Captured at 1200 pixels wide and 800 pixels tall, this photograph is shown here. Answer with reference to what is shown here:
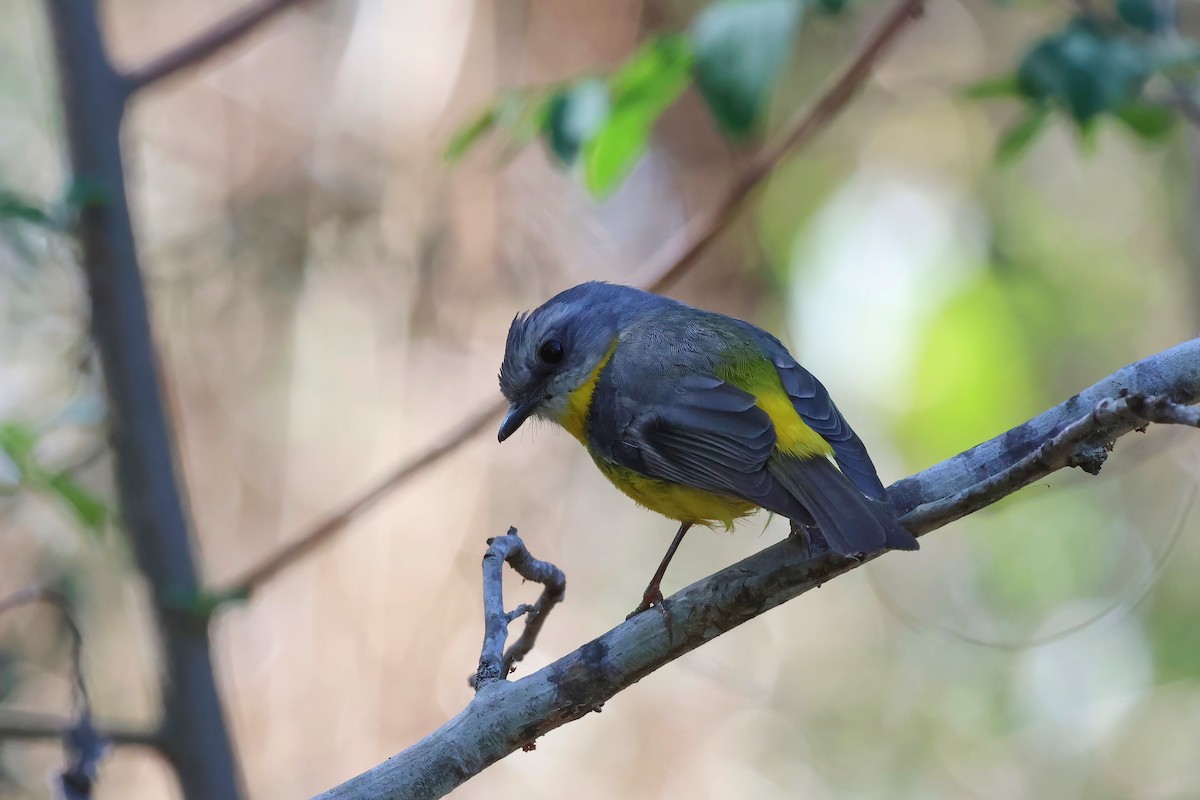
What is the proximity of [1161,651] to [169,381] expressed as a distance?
516 cm

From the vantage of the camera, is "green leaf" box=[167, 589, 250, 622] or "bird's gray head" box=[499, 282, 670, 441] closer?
"green leaf" box=[167, 589, 250, 622]

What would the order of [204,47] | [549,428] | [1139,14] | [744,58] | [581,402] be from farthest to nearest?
[549,428], [581,402], [204,47], [1139,14], [744,58]

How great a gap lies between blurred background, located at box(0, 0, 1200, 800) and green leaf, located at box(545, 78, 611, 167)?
2.74 m

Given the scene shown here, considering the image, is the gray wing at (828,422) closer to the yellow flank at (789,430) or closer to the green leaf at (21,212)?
the yellow flank at (789,430)

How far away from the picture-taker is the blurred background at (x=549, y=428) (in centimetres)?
550

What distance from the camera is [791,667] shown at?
21.7 ft

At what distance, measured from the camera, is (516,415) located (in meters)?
3.42

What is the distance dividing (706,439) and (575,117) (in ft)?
2.91

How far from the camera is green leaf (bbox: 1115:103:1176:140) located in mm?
3092

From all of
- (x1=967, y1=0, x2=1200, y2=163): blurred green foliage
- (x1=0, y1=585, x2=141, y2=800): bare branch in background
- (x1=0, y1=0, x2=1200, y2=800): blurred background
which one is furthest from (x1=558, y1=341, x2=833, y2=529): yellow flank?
(x1=0, y1=0, x2=1200, y2=800): blurred background

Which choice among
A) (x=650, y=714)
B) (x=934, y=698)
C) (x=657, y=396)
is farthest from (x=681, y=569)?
(x=657, y=396)

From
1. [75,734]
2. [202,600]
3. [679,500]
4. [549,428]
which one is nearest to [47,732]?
[75,734]

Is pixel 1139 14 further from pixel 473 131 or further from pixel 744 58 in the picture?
pixel 473 131

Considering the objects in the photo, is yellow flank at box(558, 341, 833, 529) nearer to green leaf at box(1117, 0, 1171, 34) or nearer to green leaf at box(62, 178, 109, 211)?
green leaf at box(1117, 0, 1171, 34)
